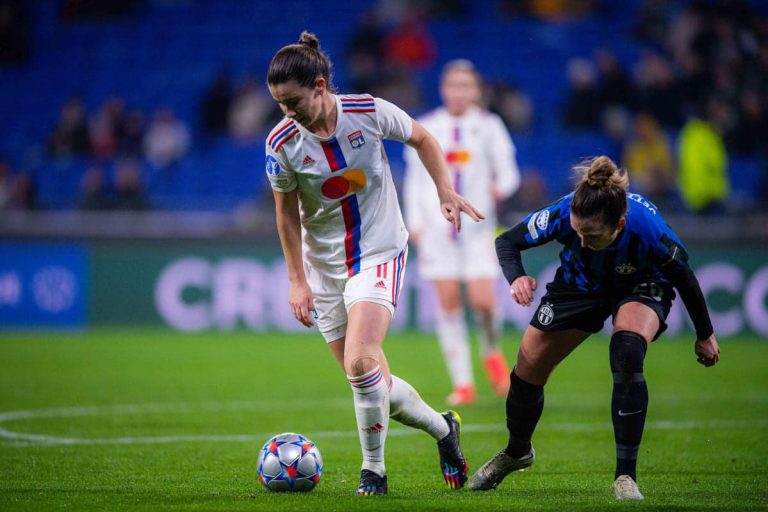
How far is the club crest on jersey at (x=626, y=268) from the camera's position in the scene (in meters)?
5.18

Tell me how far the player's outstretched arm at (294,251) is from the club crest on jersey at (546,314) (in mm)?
1098

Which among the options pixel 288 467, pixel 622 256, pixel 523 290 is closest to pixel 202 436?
pixel 288 467

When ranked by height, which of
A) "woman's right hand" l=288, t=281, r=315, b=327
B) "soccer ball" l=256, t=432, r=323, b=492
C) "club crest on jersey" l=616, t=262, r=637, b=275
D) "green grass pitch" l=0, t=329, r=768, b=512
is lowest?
"green grass pitch" l=0, t=329, r=768, b=512

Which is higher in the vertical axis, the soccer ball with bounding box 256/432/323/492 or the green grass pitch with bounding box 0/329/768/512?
the soccer ball with bounding box 256/432/323/492

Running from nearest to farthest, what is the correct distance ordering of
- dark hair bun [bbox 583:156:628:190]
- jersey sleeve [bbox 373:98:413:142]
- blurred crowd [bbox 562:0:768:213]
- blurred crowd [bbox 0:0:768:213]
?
dark hair bun [bbox 583:156:628:190]
jersey sleeve [bbox 373:98:413:142]
blurred crowd [bbox 562:0:768:213]
blurred crowd [bbox 0:0:768:213]

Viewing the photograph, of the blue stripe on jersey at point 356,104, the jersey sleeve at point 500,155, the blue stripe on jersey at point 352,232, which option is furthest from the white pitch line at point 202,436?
the blue stripe on jersey at point 356,104

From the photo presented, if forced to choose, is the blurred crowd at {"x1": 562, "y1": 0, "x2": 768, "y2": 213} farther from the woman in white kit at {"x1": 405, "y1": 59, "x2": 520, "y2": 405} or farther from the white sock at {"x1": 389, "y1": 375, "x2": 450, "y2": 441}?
the white sock at {"x1": 389, "y1": 375, "x2": 450, "y2": 441}

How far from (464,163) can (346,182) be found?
482 cm

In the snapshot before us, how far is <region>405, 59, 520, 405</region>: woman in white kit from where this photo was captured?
9898 mm

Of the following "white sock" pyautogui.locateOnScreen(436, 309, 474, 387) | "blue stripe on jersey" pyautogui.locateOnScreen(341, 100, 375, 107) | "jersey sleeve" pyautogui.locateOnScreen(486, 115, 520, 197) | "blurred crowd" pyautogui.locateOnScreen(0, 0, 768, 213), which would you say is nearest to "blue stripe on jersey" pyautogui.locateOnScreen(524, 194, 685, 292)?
"blue stripe on jersey" pyautogui.locateOnScreen(341, 100, 375, 107)

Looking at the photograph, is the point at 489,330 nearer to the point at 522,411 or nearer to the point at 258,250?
the point at 522,411

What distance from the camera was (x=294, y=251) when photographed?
549 cm

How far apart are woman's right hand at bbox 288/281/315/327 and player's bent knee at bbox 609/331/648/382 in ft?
4.72

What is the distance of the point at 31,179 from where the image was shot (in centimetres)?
1858
